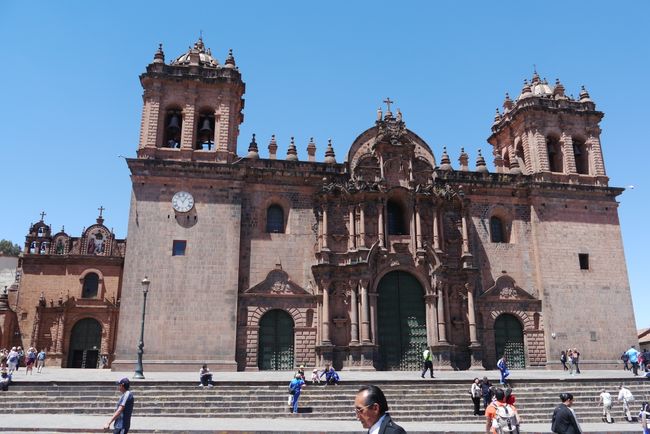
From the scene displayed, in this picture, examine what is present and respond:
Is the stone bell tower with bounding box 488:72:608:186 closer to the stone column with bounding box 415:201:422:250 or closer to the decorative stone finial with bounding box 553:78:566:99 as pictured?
the decorative stone finial with bounding box 553:78:566:99

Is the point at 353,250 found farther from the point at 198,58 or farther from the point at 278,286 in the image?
the point at 198,58

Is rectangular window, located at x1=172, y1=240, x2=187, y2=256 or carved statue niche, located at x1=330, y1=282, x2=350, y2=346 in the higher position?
rectangular window, located at x1=172, y1=240, x2=187, y2=256

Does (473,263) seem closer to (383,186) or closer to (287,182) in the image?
(383,186)

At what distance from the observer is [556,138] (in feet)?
108

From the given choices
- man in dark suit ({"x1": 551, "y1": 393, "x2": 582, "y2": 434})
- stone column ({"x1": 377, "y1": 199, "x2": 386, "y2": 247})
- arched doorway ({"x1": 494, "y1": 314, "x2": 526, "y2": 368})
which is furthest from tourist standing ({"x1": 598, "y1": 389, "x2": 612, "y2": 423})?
stone column ({"x1": 377, "y1": 199, "x2": 386, "y2": 247})

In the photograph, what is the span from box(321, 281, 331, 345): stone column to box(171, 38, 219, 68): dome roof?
1381cm

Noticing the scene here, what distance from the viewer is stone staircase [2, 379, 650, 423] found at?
54.5 feet

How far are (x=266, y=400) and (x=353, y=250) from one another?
37.5 feet

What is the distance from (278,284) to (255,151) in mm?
7306

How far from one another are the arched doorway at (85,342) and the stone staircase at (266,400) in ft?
67.8

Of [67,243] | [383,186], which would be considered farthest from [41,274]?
[383,186]

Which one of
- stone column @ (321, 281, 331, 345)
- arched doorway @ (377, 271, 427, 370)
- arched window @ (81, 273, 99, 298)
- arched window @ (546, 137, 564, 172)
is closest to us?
stone column @ (321, 281, 331, 345)

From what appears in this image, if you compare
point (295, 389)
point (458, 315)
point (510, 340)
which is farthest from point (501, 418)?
point (510, 340)

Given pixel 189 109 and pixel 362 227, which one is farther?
pixel 189 109
